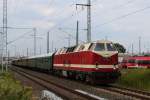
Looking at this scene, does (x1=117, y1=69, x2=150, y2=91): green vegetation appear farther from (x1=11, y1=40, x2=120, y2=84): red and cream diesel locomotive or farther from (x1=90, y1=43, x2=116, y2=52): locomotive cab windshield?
(x1=90, y1=43, x2=116, y2=52): locomotive cab windshield

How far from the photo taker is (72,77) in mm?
43406

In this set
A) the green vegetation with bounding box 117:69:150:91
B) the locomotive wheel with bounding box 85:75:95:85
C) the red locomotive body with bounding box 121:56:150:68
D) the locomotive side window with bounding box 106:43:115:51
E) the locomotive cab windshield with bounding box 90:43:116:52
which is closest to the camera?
the green vegetation with bounding box 117:69:150:91

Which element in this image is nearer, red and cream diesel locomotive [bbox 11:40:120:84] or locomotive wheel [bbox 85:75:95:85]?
red and cream diesel locomotive [bbox 11:40:120:84]

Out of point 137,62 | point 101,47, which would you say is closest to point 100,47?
point 101,47

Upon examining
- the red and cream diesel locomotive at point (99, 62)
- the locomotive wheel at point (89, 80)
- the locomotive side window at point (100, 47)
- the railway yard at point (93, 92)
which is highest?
the locomotive side window at point (100, 47)

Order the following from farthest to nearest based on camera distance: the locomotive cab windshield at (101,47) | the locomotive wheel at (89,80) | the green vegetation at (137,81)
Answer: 1. the locomotive wheel at (89,80)
2. the locomotive cab windshield at (101,47)
3. the green vegetation at (137,81)

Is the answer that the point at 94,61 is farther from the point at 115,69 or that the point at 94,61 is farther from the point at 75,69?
the point at 75,69

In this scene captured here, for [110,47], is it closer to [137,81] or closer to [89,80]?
[89,80]

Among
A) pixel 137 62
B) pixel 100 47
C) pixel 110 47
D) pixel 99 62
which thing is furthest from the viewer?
pixel 137 62

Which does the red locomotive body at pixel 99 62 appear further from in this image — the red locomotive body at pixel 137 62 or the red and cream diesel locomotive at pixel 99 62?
the red locomotive body at pixel 137 62

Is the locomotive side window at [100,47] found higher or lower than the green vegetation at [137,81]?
higher

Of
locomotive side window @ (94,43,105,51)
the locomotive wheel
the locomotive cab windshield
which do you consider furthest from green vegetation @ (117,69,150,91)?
locomotive side window @ (94,43,105,51)

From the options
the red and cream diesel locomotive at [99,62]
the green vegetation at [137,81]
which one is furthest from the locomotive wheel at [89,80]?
the green vegetation at [137,81]

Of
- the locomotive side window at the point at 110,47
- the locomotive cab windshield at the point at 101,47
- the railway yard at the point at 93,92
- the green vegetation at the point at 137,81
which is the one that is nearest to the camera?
the railway yard at the point at 93,92
